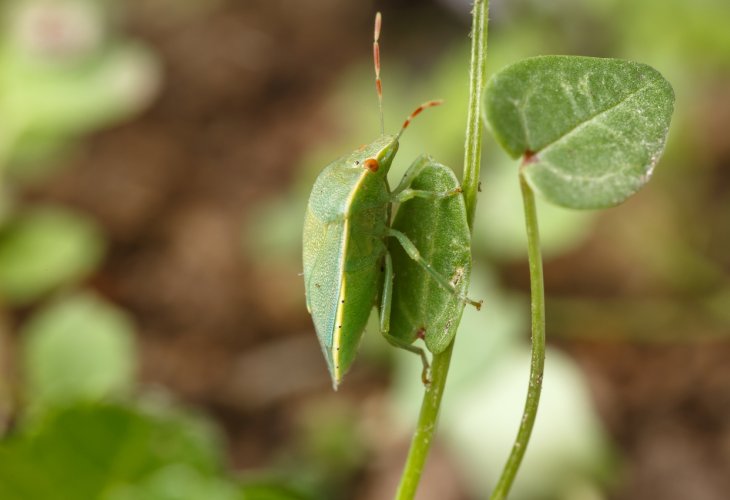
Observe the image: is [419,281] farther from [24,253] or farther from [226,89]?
[226,89]

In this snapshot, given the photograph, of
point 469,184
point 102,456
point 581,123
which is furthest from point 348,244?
point 102,456

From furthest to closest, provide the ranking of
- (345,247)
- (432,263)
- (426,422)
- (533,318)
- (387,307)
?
(345,247) → (387,307) → (432,263) → (426,422) → (533,318)

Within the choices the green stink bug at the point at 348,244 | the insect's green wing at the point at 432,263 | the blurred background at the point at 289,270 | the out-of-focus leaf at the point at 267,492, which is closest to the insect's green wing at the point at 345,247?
the green stink bug at the point at 348,244

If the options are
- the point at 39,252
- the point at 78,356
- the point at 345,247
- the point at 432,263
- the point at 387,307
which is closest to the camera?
the point at 432,263

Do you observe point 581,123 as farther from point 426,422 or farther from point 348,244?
point 348,244

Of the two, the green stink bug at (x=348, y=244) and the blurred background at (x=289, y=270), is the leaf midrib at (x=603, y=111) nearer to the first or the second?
the green stink bug at (x=348, y=244)

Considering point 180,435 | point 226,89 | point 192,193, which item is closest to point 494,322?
point 180,435

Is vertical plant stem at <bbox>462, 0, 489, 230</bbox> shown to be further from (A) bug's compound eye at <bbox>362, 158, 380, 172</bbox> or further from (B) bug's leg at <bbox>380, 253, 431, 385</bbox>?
(A) bug's compound eye at <bbox>362, 158, 380, 172</bbox>
